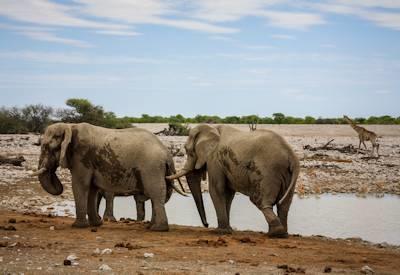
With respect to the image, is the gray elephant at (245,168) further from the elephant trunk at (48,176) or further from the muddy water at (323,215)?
the muddy water at (323,215)

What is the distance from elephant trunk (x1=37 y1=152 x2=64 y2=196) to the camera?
14.6 meters

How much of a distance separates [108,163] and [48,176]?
1.43m

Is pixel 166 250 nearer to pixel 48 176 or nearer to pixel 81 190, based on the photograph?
pixel 81 190

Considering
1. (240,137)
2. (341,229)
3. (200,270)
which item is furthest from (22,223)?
(341,229)

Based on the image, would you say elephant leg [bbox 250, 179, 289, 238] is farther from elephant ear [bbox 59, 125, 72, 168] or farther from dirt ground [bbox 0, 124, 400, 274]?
elephant ear [bbox 59, 125, 72, 168]

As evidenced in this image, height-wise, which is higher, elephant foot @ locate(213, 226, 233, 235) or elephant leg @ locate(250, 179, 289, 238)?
Answer: elephant leg @ locate(250, 179, 289, 238)

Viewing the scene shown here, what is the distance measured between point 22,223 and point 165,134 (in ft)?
99.4

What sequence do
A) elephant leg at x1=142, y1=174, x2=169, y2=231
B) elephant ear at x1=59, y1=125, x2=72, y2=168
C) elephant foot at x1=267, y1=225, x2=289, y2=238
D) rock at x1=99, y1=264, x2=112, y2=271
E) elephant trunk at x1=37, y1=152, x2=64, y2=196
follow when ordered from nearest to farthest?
1. rock at x1=99, y1=264, x2=112, y2=271
2. elephant foot at x1=267, y1=225, x2=289, y2=238
3. elephant leg at x1=142, y1=174, x2=169, y2=231
4. elephant ear at x1=59, y1=125, x2=72, y2=168
5. elephant trunk at x1=37, y1=152, x2=64, y2=196

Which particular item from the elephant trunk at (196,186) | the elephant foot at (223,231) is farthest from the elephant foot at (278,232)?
the elephant trunk at (196,186)

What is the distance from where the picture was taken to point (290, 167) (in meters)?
13.3

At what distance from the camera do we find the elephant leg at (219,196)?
14.0 m

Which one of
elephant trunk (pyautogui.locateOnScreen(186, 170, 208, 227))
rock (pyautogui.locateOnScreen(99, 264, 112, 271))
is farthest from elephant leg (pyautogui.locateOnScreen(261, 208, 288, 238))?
rock (pyautogui.locateOnScreen(99, 264, 112, 271))

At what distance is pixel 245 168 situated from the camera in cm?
1359

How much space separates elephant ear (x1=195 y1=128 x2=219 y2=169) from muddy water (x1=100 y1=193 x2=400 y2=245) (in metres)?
2.64
